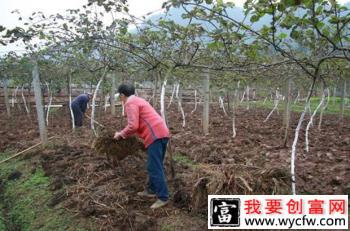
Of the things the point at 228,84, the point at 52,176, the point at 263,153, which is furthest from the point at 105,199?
the point at 228,84

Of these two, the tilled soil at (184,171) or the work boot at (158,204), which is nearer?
the tilled soil at (184,171)

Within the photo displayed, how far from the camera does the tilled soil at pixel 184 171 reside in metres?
3.97

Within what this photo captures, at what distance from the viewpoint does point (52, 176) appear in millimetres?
6043

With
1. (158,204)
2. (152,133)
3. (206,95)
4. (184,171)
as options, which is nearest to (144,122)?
(152,133)

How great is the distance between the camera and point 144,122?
4.29 metres

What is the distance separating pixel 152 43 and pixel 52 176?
3.06 m

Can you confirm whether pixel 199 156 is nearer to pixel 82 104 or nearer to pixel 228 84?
pixel 228 84

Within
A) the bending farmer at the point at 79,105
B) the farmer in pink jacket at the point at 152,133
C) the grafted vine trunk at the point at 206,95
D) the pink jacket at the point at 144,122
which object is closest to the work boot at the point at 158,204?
the farmer in pink jacket at the point at 152,133

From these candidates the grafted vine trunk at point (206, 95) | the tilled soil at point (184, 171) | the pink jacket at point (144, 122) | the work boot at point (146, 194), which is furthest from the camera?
the grafted vine trunk at point (206, 95)

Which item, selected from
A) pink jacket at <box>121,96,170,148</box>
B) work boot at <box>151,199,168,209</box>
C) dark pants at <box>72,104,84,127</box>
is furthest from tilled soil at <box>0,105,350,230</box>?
pink jacket at <box>121,96,170,148</box>

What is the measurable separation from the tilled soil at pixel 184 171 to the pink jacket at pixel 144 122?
27.0 inches

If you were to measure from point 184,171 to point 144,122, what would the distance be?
5.79 feet

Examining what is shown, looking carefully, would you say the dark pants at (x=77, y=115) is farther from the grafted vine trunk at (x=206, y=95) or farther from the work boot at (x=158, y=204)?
the work boot at (x=158, y=204)

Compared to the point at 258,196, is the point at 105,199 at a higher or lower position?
lower
